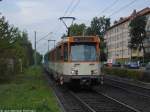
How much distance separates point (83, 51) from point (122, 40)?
13539 centimetres

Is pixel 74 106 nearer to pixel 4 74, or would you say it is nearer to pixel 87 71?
pixel 87 71

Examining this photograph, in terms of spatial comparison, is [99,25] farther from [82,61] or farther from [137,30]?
[82,61]

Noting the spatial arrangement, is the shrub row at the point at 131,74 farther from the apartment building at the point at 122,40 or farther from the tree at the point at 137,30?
the apartment building at the point at 122,40

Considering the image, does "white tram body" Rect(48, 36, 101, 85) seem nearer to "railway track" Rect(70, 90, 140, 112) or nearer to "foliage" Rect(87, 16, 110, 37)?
"railway track" Rect(70, 90, 140, 112)

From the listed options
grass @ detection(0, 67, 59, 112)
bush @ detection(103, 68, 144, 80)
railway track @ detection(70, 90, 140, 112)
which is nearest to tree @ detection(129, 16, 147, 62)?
bush @ detection(103, 68, 144, 80)

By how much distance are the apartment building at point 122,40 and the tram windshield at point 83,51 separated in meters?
111

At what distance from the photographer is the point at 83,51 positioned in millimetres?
30141

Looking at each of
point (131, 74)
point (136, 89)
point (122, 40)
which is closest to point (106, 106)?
point (136, 89)

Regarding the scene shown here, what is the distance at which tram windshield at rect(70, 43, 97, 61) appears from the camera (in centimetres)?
3005

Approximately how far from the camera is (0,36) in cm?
4094

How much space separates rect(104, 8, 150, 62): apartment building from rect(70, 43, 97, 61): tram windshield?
110731 mm

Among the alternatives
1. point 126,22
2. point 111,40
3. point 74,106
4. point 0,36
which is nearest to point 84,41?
point 74,106

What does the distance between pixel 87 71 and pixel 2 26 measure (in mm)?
14470

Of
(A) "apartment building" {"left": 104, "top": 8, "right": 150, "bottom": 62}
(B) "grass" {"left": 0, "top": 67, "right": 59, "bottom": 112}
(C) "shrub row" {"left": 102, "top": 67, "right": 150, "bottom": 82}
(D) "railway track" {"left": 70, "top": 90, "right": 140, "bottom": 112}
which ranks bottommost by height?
(D) "railway track" {"left": 70, "top": 90, "right": 140, "bottom": 112}
